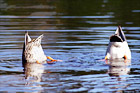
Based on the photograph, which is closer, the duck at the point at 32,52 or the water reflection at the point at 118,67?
the water reflection at the point at 118,67

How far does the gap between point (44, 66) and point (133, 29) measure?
6979mm

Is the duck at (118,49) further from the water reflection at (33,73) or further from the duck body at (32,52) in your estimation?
the water reflection at (33,73)

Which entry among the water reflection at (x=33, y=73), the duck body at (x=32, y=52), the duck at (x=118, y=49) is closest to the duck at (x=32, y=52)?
the duck body at (x=32, y=52)

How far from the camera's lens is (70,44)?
44.5ft

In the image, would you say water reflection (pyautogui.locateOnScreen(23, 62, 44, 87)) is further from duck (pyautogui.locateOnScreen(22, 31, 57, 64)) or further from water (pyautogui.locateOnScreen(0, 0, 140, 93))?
duck (pyautogui.locateOnScreen(22, 31, 57, 64))

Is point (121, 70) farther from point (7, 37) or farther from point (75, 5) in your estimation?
point (75, 5)

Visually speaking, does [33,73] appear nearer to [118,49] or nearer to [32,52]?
[32,52]

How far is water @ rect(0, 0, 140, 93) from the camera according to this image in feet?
27.8

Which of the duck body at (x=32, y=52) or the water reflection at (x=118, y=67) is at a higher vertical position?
the duck body at (x=32, y=52)

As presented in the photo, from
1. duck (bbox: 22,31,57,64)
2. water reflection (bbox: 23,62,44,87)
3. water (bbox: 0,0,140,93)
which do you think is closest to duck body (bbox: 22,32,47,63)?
duck (bbox: 22,31,57,64)

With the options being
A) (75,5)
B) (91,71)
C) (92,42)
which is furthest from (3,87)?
(75,5)

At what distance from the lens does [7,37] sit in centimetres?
1491

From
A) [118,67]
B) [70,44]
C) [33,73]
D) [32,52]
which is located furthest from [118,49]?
[33,73]

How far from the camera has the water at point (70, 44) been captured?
27.8 feet
